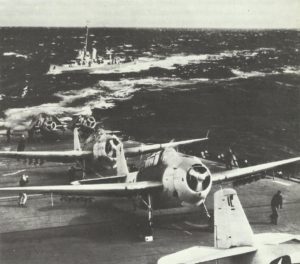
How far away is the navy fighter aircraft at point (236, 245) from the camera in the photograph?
1096cm

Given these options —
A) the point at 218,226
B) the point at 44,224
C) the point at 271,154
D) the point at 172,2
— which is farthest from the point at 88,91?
the point at 218,226

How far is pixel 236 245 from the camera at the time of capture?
38.1 ft

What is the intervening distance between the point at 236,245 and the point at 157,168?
641 cm

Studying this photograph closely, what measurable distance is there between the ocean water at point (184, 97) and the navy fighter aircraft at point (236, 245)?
37816mm

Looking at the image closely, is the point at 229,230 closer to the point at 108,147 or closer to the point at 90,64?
the point at 108,147

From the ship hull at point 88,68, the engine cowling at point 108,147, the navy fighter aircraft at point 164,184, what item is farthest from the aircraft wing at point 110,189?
the ship hull at point 88,68

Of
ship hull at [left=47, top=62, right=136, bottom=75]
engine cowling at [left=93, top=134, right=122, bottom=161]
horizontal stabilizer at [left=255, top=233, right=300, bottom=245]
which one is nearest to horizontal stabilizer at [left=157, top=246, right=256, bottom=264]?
horizontal stabilizer at [left=255, top=233, right=300, bottom=245]

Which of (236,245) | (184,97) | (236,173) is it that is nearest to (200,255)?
(236,245)

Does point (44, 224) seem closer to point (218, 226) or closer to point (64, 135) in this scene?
point (218, 226)

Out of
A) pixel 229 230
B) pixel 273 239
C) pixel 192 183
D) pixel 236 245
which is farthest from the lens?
pixel 192 183

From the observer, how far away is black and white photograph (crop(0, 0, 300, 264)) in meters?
15.4

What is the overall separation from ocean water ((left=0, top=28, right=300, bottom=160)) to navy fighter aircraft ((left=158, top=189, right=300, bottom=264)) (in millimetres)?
37816

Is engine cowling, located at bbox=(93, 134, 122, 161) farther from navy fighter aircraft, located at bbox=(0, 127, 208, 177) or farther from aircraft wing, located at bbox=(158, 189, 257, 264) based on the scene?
aircraft wing, located at bbox=(158, 189, 257, 264)

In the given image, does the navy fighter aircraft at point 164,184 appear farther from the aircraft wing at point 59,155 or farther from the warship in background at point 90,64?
the warship in background at point 90,64
